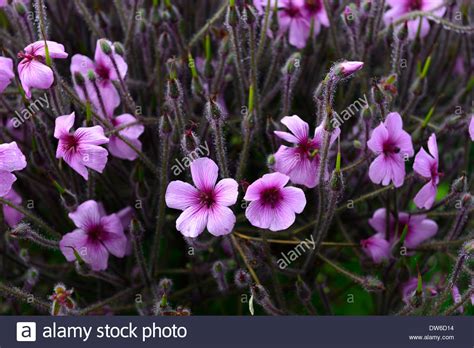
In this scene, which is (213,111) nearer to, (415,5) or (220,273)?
(220,273)

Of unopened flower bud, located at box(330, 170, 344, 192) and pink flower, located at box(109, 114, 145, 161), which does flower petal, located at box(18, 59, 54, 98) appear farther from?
unopened flower bud, located at box(330, 170, 344, 192)

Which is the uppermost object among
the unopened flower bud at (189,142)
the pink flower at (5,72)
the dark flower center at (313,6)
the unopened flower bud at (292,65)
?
the dark flower center at (313,6)

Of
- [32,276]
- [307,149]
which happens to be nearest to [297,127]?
[307,149]

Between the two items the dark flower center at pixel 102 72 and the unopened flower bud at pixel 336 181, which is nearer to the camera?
the unopened flower bud at pixel 336 181

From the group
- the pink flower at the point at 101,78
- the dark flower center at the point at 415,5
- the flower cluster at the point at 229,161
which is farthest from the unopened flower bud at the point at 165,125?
the dark flower center at the point at 415,5

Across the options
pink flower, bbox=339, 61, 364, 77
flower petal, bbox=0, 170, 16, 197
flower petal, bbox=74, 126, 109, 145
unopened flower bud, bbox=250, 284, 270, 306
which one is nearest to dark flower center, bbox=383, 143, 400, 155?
pink flower, bbox=339, 61, 364, 77

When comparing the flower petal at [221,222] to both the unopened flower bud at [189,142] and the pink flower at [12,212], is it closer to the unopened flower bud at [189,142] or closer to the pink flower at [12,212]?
the unopened flower bud at [189,142]

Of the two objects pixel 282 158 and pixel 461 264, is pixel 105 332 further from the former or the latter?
pixel 461 264
